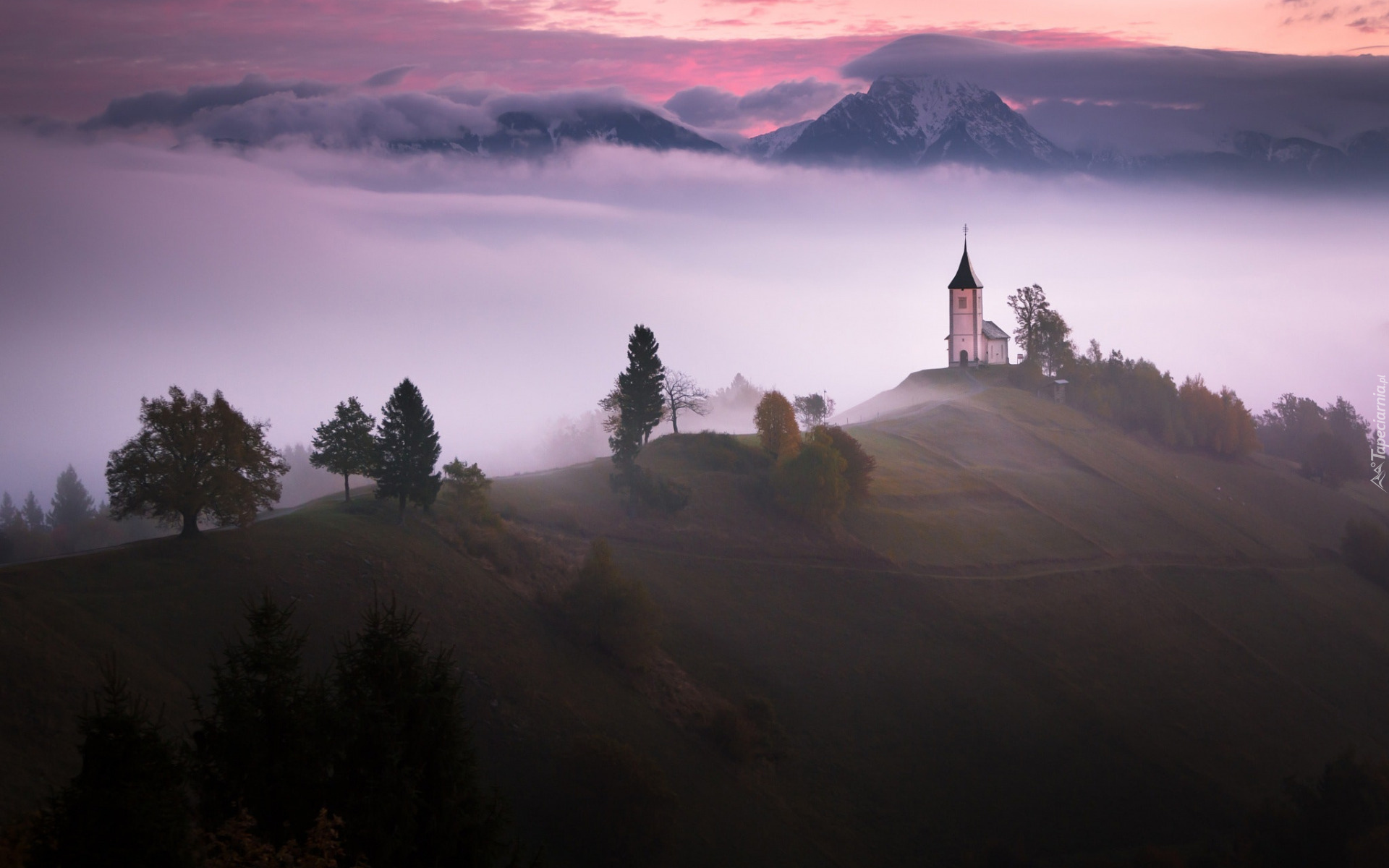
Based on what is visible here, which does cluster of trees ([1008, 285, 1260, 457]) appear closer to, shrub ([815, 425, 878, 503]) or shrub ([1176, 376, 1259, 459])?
shrub ([1176, 376, 1259, 459])

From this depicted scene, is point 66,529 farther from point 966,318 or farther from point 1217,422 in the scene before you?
point 1217,422

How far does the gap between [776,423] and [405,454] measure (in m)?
36.8

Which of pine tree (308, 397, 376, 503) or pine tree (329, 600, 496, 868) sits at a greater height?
pine tree (308, 397, 376, 503)

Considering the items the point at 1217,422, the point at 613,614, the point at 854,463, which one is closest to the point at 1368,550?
the point at 1217,422

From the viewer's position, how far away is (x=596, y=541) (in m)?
58.2

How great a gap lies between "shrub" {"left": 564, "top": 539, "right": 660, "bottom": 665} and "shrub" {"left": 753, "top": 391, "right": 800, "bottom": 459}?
105ft

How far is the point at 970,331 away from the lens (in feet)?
422

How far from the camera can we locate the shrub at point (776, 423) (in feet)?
280

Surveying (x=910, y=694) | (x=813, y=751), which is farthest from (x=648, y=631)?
(x=910, y=694)

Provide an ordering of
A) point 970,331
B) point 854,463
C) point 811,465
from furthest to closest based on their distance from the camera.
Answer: point 970,331 → point 854,463 → point 811,465

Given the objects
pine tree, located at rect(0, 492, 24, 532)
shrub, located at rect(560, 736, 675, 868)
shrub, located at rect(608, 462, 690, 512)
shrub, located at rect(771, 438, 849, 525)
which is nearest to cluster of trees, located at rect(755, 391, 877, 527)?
shrub, located at rect(771, 438, 849, 525)

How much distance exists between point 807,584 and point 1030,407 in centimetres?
5564

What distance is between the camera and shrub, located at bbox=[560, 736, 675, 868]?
1625 inches

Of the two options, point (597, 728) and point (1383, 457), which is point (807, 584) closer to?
point (597, 728)
